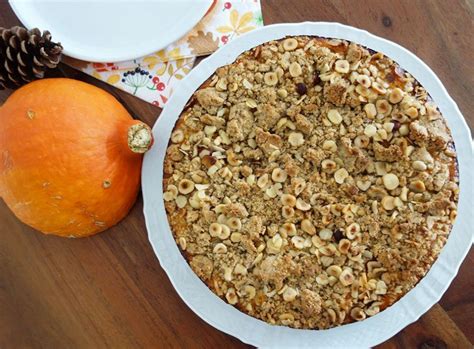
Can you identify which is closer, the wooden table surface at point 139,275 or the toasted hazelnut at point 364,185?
the toasted hazelnut at point 364,185

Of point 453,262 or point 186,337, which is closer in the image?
point 453,262

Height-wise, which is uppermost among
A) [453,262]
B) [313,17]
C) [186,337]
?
[313,17]

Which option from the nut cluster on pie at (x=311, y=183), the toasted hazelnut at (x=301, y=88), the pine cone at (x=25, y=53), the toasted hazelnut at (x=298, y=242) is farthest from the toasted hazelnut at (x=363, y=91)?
the pine cone at (x=25, y=53)

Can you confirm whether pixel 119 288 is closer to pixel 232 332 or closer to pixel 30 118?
pixel 232 332

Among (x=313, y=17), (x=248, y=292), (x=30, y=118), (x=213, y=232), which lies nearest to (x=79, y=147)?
(x=30, y=118)

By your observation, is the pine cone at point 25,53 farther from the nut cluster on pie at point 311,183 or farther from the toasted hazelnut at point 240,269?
the toasted hazelnut at point 240,269

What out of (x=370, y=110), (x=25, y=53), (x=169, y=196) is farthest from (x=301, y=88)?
(x=25, y=53)
